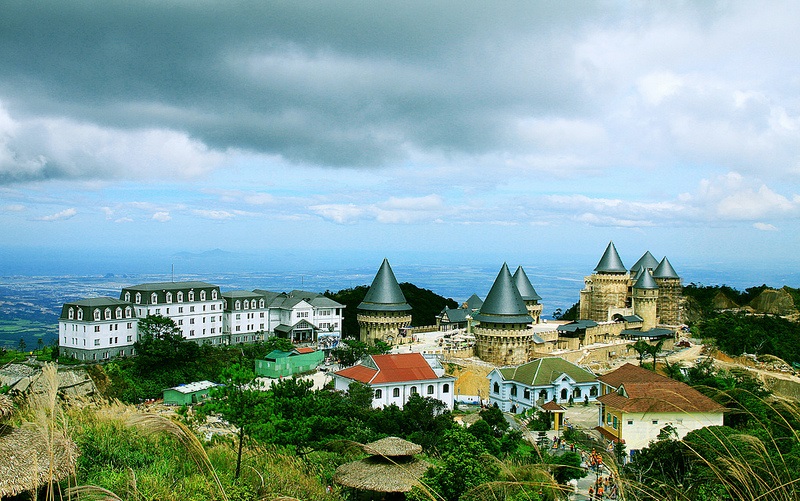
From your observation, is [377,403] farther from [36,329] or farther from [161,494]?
[36,329]

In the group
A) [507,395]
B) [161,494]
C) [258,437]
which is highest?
[161,494]

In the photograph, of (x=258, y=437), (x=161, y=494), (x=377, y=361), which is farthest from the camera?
(x=377, y=361)

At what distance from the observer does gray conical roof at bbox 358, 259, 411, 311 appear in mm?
38094

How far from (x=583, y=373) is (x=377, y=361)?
30.9ft

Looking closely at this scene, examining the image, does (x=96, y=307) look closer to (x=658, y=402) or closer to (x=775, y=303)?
(x=658, y=402)

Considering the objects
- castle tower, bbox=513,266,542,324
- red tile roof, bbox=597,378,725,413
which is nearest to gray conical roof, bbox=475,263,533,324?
castle tower, bbox=513,266,542,324

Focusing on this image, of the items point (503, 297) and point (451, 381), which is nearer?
point (451, 381)

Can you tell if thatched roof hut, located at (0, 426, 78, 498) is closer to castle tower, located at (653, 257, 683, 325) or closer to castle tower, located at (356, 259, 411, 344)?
castle tower, located at (356, 259, 411, 344)

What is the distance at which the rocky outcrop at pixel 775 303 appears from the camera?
4959cm

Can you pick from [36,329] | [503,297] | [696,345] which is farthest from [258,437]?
[36,329]

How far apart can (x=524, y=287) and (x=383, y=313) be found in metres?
10.6

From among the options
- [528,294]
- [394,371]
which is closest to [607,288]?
[528,294]

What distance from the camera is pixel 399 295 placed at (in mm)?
38812

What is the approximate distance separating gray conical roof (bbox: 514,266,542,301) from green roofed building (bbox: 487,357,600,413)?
1320 centimetres
